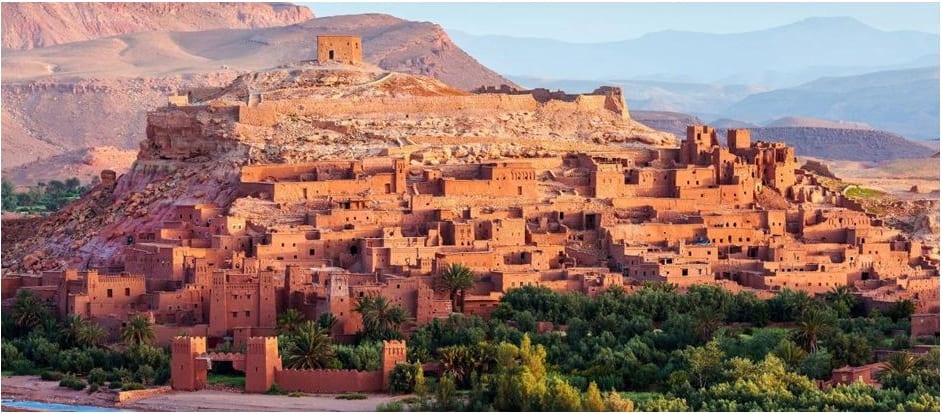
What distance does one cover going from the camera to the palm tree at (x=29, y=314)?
47281 millimetres

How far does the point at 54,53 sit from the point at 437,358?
86.8 metres

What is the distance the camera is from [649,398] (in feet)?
136

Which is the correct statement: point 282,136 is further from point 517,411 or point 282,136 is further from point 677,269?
point 517,411

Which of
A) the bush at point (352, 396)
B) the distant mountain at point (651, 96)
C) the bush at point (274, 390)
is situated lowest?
the bush at point (352, 396)

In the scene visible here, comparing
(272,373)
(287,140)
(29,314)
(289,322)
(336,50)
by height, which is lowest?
(272,373)

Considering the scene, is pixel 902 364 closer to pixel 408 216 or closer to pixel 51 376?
pixel 408 216

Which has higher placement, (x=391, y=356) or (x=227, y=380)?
(x=391, y=356)

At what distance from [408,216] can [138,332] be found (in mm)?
7212

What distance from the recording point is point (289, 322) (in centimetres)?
4512

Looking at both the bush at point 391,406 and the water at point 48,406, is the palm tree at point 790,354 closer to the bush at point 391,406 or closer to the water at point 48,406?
the bush at point 391,406

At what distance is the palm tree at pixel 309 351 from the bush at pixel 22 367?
4983mm

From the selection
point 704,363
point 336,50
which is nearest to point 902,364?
point 704,363

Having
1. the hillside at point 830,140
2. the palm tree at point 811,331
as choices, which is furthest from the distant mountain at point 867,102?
Result: the palm tree at point 811,331

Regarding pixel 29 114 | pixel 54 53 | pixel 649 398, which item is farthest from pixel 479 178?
pixel 54 53
